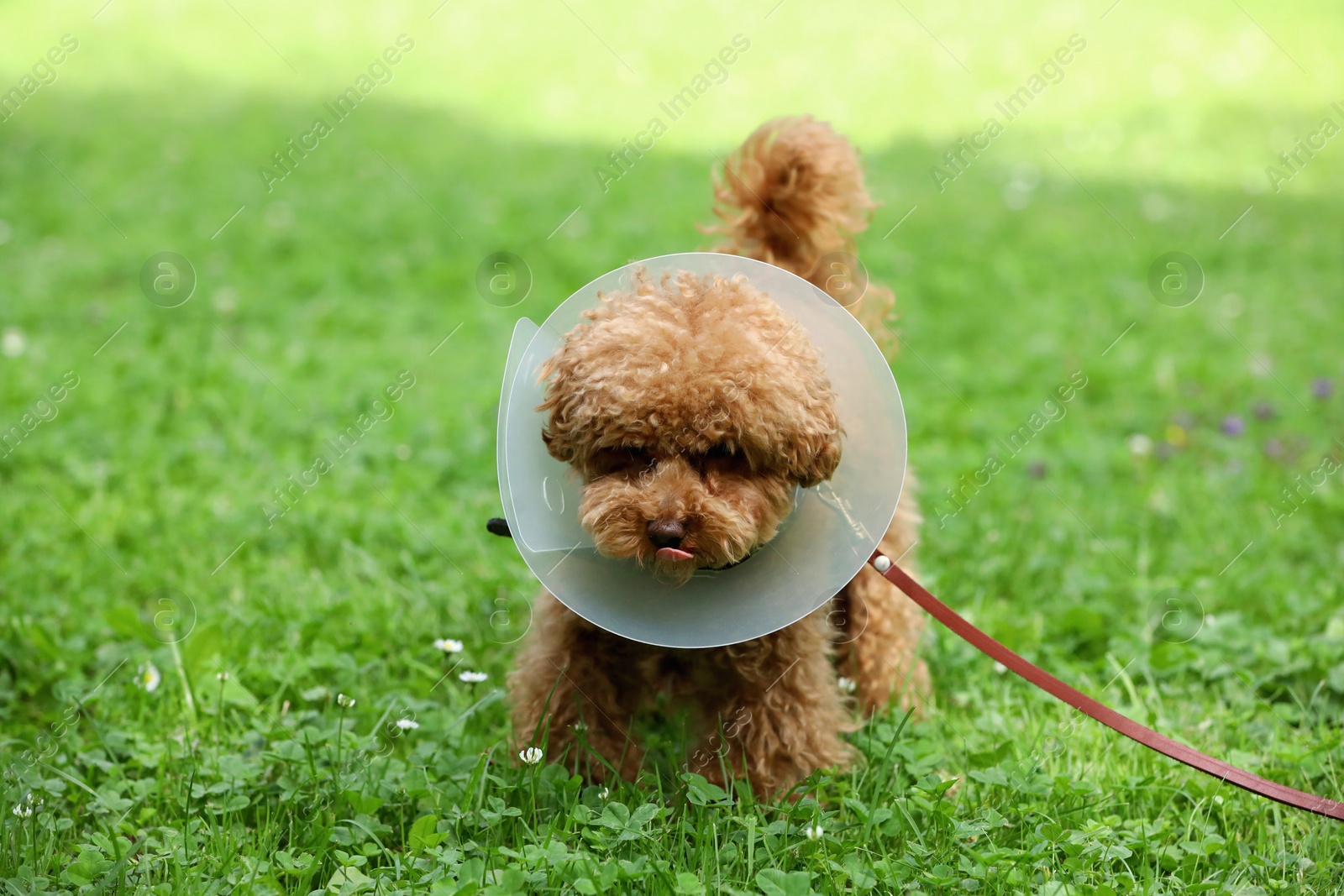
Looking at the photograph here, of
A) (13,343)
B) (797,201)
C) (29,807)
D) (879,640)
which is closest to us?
(29,807)

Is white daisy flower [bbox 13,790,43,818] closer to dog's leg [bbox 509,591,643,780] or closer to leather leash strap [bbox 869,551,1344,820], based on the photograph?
dog's leg [bbox 509,591,643,780]

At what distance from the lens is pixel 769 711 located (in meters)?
2.63

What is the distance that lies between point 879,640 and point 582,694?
36.3 inches

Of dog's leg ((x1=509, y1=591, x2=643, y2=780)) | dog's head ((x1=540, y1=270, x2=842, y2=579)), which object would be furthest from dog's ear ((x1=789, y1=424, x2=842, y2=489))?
dog's leg ((x1=509, y1=591, x2=643, y2=780))

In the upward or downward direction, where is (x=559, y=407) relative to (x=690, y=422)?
downward

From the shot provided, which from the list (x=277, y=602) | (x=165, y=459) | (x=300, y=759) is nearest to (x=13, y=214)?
(x=165, y=459)

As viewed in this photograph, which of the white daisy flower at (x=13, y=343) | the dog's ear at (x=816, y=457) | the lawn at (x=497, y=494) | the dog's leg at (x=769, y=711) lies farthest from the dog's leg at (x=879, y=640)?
the white daisy flower at (x=13, y=343)

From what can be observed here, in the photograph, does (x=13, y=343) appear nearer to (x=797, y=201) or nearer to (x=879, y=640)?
(x=797, y=201)

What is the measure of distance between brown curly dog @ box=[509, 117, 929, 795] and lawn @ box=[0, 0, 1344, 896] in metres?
0.16

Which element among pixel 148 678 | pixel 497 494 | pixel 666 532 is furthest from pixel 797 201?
pixel 148 678

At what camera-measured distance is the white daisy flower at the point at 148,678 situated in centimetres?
304

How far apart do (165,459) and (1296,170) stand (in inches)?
331

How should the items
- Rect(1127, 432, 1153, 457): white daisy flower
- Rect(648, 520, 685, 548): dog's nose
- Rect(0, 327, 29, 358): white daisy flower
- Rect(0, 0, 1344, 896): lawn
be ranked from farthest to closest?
1. Rect(0, 327, 29, 358): white daisy flower
2. Rect(1127, 432, 1153, 457): white daisy flower
3. Rect(0, 0, 1344, 896): lawn
4. Rect(648, 520, 685, 548): dog's nose

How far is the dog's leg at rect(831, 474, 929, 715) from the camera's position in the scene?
3076 millimetres
